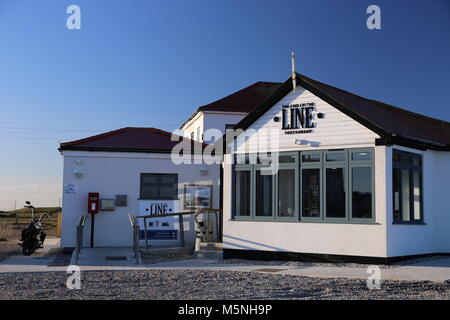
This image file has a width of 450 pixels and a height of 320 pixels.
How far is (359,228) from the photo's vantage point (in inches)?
551

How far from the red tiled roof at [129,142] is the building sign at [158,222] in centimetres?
162

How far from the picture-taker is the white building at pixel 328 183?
13977mm

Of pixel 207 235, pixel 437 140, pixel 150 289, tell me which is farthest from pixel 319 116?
pixel 150 289

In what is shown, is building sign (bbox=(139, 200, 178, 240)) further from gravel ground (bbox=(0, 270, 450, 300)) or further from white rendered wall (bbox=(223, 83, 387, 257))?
gravel ground (bbox=(0, 270, 450, 300))

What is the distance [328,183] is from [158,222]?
6.28 metres

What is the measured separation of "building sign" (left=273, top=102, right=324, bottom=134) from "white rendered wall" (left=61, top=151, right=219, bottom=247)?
15.5 ft

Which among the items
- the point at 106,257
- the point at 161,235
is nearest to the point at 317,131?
the point at 106,257

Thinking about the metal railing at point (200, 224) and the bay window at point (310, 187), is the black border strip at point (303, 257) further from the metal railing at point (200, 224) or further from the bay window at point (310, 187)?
the metal railing at point (200, 224)

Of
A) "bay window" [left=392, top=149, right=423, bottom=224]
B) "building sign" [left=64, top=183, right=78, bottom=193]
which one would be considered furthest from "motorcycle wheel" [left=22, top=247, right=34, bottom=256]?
"bay window" [left=392, top=149, right=423, bottom=224]

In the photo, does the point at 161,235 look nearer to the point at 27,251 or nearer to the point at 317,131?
the point at 27,251

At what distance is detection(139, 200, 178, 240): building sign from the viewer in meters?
18.6

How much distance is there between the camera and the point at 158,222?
61.6 feet

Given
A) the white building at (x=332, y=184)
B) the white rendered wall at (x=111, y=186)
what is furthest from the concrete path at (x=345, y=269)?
the white rendered wall at (x=111, y=186)

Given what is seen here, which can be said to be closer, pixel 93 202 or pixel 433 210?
pixel 433 210
